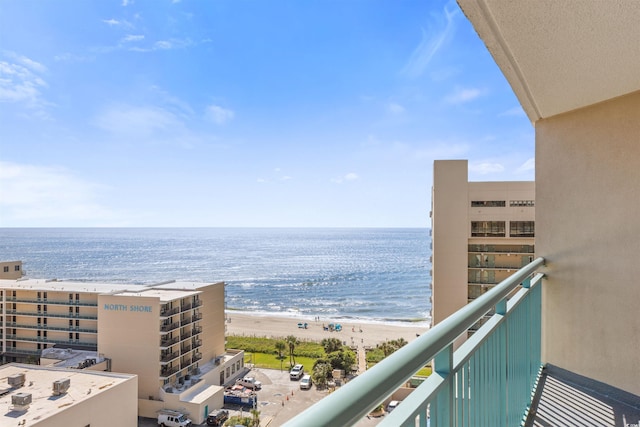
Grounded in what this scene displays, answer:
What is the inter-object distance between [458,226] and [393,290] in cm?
3025

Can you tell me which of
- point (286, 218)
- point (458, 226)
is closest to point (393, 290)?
point (458, 226)

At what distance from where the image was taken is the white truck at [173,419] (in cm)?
1275

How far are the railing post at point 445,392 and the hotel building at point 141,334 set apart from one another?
48.3ft

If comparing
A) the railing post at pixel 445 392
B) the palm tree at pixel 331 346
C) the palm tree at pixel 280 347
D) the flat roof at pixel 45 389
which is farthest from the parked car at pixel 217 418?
the railing post at pixel 445 392

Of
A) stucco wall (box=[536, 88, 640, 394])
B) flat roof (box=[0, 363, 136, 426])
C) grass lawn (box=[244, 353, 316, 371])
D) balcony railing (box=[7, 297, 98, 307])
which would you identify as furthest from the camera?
grass lawn (box=[244, 353, 316, 371])

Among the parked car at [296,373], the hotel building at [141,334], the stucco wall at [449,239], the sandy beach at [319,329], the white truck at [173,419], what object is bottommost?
the sandy beach at [319,329]

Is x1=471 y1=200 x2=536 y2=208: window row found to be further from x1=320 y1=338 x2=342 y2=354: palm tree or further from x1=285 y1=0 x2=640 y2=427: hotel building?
x1=320 y1=338 x2=342 y2=354: palm tree

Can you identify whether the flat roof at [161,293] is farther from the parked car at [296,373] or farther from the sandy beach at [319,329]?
the sandy beach at [319,329]

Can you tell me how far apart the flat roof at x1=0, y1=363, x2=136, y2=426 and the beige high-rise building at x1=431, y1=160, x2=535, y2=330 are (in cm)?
1077

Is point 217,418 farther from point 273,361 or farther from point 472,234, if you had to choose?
point 472,234

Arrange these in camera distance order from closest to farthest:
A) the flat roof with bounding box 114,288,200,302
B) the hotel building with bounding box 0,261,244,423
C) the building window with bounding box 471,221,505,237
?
1. the building window with bounding box 471,221,505,237
2. the hotel building with bounding box 0,261,244,423
3. the flat roof with bounding box 114,288,200,302

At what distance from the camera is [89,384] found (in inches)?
399

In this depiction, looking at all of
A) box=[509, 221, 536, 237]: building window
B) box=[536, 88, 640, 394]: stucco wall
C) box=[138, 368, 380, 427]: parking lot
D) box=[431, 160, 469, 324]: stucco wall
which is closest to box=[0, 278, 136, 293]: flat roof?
box=[138, 368, 380, 427]: parking lot

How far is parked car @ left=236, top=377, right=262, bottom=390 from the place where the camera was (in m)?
16.3
